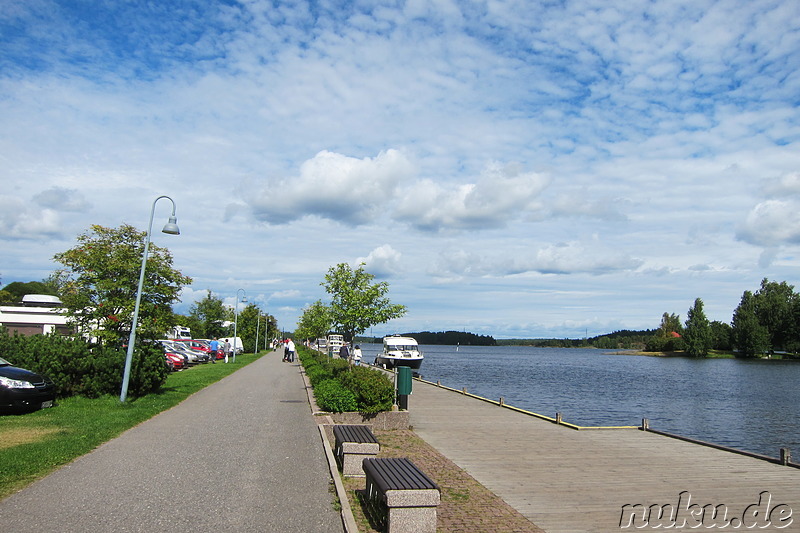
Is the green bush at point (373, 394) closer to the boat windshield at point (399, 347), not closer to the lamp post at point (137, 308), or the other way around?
the lamp post at point (137, 308)

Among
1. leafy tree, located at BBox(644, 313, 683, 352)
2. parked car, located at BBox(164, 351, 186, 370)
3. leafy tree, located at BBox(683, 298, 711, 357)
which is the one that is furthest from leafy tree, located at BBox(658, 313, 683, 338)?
parked car, located at BBox(164, 351, 186, 370)

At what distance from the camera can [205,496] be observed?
7.44m

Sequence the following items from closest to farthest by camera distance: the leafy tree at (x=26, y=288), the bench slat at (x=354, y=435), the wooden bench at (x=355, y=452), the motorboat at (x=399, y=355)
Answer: the wooden bench at (x=355, y=452)
the bench slat at (x=354, y=435)
the motorboat at (x=399, y=355)
the leafy tree at (x=26, y=288)

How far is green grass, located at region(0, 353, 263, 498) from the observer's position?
853cm

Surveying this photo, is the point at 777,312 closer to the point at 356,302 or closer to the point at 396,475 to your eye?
the point at 356,302

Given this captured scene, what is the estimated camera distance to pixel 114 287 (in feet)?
66.5

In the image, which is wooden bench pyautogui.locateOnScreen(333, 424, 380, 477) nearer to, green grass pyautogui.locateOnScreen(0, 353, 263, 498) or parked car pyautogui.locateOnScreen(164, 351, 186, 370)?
green grass pyautogui.locateOnScreen(0, 353, 263, 498)

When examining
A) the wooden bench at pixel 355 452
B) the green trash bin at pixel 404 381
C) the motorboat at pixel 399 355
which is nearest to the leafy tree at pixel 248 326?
the motorboat at pixel 399 355

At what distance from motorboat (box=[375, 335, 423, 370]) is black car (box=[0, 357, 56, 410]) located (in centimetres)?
3487

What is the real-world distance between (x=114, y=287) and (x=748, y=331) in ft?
376

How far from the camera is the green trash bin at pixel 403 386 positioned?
14.6m

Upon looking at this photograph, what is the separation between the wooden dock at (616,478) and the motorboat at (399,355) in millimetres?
36284

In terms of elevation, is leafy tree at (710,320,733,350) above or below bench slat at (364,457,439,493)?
above

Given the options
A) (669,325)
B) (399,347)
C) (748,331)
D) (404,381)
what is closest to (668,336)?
(669,325)
